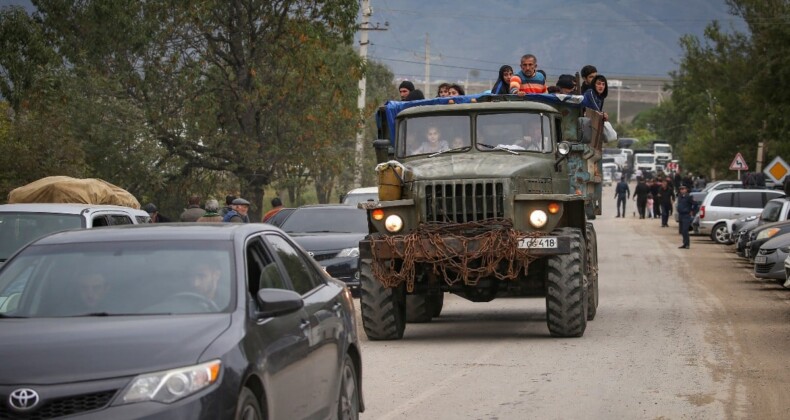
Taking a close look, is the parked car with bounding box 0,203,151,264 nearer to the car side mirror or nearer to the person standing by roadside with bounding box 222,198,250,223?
the person standing by roadside with bounding box 222,198,250,223

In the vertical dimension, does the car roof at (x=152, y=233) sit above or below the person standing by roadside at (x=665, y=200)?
above

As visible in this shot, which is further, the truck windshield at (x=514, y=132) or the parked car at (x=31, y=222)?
the truck windshield at (x=514, y=132)

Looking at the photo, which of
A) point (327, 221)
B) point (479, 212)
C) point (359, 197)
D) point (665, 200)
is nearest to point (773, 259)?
point (327, 221)

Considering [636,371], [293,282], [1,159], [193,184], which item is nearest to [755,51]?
[193,184]

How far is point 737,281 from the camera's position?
2728 cm

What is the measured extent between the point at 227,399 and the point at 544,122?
37.5 feet

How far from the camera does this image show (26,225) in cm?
1430

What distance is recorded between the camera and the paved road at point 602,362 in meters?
11.0

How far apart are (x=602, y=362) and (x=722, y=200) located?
98.7 feet

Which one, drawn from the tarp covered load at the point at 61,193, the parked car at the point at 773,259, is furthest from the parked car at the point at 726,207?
the tarp covered load at the point at 61,193

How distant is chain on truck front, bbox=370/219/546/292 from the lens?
15.6m

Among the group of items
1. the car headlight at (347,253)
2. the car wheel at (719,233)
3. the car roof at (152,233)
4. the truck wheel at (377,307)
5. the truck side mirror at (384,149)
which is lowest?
the car wheel at (719,233)

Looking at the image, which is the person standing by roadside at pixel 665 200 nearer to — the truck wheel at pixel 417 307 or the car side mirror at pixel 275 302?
the truck wheel at pixel 417 307

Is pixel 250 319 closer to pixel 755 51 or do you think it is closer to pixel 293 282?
pixel 293 282
